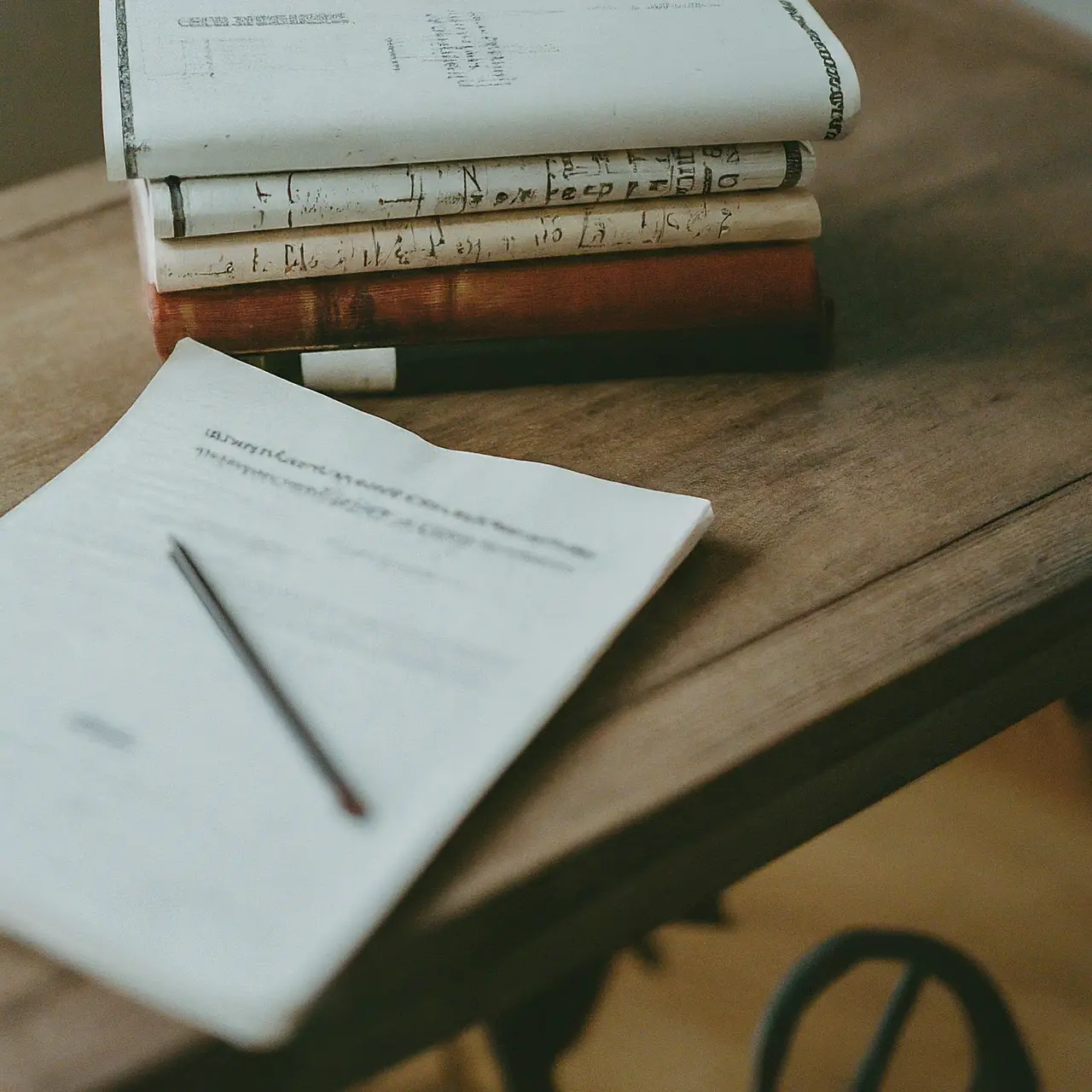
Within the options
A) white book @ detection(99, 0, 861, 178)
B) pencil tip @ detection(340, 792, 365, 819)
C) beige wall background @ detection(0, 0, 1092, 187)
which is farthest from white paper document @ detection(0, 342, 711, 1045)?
beige wall background @ detection(0, 0, 1092, 187)

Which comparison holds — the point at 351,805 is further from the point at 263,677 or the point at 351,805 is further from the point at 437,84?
the point at 437,84

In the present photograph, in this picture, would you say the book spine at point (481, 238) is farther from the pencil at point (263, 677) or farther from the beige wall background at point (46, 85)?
the beige wall background at point (46, 85)

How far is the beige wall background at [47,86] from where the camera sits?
39.8 inches

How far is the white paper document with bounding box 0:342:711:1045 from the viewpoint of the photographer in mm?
341

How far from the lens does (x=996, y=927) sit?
43.8 inches

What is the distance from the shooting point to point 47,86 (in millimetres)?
1044

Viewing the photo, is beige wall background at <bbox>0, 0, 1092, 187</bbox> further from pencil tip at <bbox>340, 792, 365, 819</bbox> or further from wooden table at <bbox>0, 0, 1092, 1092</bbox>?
pencil tip at <bbox>340, 792, 365, 819</bbox>

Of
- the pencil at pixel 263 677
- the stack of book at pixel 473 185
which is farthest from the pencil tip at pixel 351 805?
the stack of book at pixel 473 185

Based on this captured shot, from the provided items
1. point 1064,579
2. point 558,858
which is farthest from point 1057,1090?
point 558,858

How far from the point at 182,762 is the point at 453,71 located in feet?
1.18

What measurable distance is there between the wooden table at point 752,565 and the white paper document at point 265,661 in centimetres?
2

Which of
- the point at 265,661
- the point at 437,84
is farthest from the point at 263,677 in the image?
the point at 437,84

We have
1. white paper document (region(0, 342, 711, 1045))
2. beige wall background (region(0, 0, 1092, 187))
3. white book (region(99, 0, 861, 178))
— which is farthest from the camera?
beige wall background (region(0, 0, 1092, 187))

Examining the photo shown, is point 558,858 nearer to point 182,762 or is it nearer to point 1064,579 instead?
point 182,762
